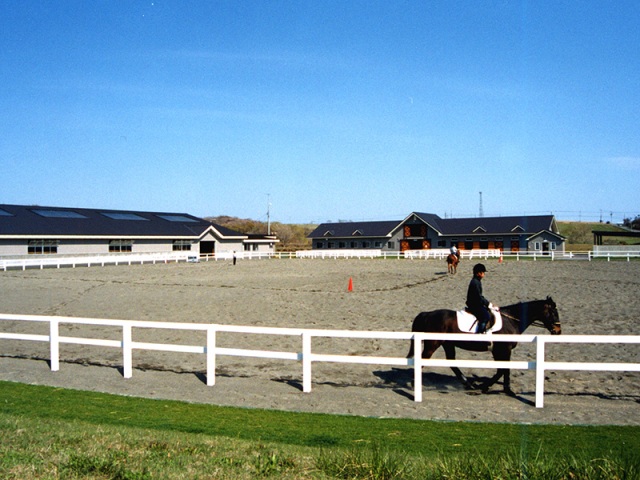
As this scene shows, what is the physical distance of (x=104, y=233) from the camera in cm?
5931

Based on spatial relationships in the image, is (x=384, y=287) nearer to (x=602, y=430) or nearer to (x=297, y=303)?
(x=297, y=303)

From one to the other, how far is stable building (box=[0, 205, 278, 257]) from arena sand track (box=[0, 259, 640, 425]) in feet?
57.6

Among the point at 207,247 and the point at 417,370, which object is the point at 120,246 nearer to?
the point at 207,247

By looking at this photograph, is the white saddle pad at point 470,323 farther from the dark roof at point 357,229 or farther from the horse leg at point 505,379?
the dark roof at point 357,229

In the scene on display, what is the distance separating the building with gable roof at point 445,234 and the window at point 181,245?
1037 inches

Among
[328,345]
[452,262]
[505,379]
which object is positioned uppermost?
[452,262]

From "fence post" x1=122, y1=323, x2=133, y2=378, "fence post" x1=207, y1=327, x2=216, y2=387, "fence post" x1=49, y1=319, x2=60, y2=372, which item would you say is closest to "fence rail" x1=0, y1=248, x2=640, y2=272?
"fence post" x1=49, y1=319, x2=60, y2=372

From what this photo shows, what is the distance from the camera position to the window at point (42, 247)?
174 ft

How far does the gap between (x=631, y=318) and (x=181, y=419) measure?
1600 centimetres

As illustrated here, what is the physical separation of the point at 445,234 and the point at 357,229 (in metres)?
13.3

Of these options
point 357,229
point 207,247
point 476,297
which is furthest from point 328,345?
point 357,229

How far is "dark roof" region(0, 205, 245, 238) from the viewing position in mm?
54497

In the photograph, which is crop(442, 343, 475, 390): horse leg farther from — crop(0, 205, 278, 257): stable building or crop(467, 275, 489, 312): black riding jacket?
crop(0, 205, 278, 257): stable building

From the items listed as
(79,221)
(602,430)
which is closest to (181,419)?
(602,430)
